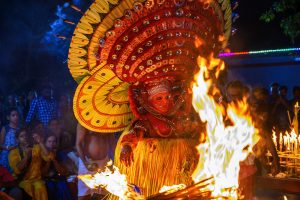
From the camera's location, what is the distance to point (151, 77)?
4.69 metres

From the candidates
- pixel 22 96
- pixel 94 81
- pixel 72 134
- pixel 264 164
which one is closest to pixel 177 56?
pixel 94 81

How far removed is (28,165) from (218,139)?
3591 mm

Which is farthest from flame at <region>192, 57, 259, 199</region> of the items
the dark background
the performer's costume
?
the dark background

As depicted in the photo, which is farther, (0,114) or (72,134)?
(0,114)

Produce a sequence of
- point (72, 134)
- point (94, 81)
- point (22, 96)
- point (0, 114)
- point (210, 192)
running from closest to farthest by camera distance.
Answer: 1. point (210, 192)
2. point (94, 81)
3. point (72, 134)
4. point (0, 114)
5. point (22, 96)

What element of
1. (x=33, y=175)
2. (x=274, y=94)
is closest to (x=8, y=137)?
(x=33, y=175)

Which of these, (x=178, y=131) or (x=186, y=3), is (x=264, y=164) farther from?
(x=186, y=3)

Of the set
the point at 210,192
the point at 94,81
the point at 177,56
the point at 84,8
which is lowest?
the point at 210,192

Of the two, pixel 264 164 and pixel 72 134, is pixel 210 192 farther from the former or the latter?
pixel 72 134

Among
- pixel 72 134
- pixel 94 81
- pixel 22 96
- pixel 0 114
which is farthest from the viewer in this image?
pixel 22 96

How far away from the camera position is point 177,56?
4.59 meters

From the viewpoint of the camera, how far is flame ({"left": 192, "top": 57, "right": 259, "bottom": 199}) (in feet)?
13.5

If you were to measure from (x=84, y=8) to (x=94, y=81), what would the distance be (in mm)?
830

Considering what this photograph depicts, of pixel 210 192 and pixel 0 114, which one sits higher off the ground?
pixel 0 114
